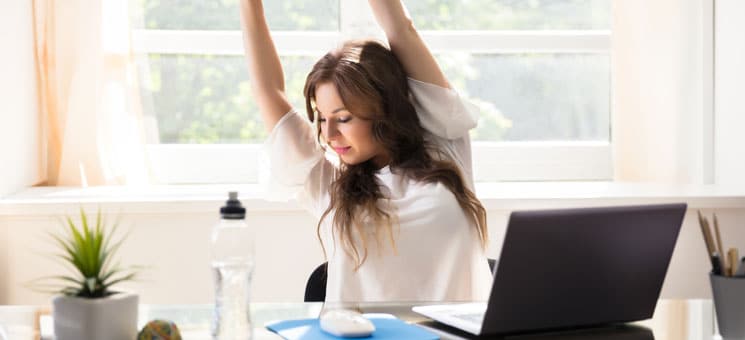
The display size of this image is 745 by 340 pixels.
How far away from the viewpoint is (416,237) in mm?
1903

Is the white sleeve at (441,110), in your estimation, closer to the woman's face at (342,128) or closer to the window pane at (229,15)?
the woman's face at (342,128)

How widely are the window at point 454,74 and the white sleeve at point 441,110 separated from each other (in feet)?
4.58

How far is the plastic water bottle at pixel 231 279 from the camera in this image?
1.31 m

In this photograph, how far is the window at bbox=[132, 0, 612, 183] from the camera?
134 inches

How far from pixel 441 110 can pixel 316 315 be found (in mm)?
658

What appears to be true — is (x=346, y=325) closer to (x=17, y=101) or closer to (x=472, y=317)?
(x=472, y=317)

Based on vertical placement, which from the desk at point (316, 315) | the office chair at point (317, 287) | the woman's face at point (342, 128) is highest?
the woman's face at point (342, 128)

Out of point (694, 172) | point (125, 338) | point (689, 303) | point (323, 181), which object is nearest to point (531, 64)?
point (694, 172)

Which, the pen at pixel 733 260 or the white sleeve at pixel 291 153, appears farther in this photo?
the white sleeve at pixel 291 153

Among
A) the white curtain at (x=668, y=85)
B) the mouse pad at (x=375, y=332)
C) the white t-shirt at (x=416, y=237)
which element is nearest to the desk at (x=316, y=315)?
the mouse pad at (x=375, y=332)

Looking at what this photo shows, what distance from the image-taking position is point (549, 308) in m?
1.31

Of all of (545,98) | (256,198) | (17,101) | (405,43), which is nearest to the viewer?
(405,43)

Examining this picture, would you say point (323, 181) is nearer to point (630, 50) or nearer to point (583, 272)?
point (583, 272)

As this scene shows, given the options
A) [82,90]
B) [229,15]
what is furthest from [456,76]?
[82,90]
